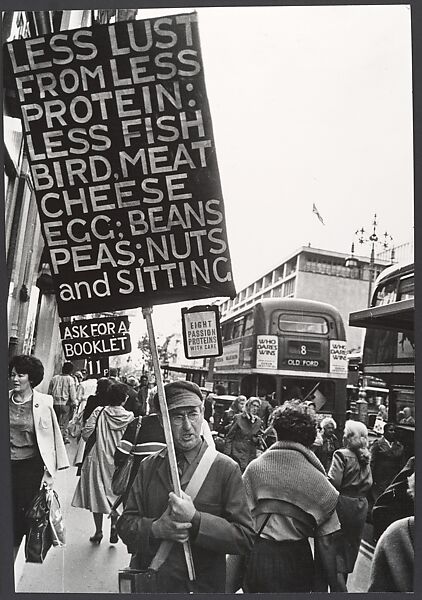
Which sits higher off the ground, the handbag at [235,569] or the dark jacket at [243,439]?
the dark jacket at [243,439]

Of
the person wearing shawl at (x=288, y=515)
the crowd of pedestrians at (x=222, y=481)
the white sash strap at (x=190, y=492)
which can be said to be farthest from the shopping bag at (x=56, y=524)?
the person wearing shawl at (x=288, y=515)

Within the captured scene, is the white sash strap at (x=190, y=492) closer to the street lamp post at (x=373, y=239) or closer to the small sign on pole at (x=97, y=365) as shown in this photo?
the small sign on pole at (x=97, y=365)

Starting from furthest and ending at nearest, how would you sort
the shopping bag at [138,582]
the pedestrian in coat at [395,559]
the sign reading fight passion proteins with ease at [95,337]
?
the sign reading fight passion proteins with ease at [95,337]
the shopping bag at [138,582]
the pedestrian in coat at [395,559]

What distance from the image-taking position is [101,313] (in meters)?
4.02

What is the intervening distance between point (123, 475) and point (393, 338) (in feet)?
6.45

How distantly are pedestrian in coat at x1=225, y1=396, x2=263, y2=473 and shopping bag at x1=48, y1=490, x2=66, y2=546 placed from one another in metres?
1.16

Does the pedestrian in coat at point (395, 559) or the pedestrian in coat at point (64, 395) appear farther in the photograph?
the pedestrian in coat at point (64, 395)

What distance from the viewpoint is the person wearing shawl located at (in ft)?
12.6

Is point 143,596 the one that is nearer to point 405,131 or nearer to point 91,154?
point 91,154

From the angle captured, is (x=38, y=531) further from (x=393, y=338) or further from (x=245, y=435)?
(x=393, y=338)

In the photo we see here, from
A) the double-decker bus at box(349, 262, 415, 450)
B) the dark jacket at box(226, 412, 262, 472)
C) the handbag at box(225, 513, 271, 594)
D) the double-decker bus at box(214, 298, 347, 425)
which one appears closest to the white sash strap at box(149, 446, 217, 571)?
the dark jacket at box(226, 412, 262, 472)

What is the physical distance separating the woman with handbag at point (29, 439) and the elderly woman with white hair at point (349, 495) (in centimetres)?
177

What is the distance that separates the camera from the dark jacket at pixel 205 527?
152 inches

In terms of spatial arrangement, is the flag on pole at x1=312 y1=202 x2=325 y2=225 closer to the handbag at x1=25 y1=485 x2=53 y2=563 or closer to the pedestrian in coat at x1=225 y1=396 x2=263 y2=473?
the pedestrian in coat at x1=225 y1=396 x2=263 y2=473
